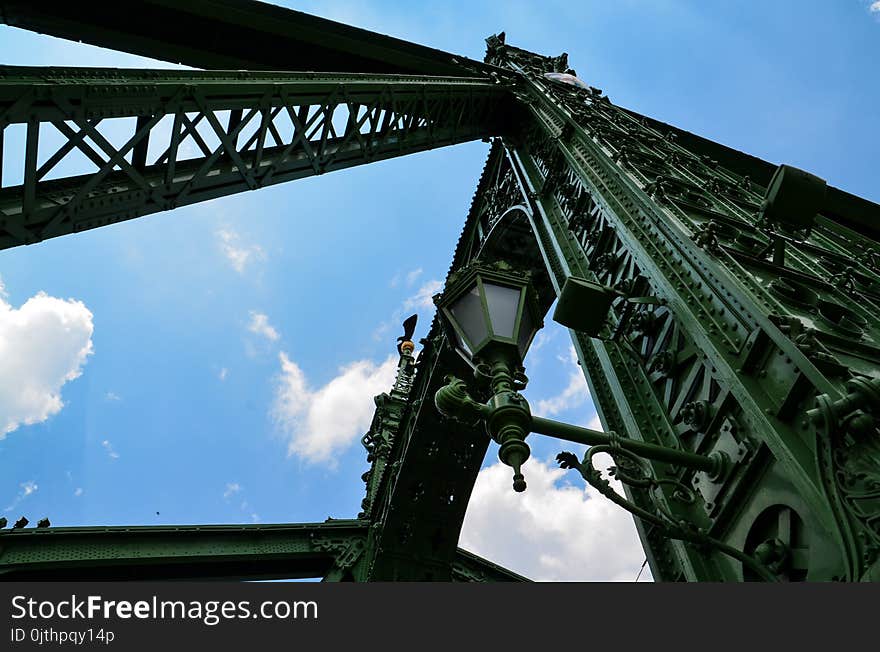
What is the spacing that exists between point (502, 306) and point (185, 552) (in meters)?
10.5

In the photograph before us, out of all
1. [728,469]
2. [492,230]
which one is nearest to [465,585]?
[728,469]

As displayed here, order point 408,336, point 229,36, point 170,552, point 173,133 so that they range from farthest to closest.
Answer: point 408,336, point 170,552, point 229,36, point 173,133

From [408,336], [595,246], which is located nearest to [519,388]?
[595,246]

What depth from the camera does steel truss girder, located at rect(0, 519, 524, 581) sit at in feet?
34.9

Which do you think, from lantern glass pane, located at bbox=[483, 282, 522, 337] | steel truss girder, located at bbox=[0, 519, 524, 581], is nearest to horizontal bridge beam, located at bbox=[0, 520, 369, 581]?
steel truss girder, located at bbox=[0, 519, 524, 581]

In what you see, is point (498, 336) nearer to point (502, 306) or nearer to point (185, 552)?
point (502, 306)

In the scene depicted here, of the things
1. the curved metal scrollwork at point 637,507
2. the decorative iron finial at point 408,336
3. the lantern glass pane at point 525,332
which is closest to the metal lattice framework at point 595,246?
the curved metal scrollwork at point 637,507

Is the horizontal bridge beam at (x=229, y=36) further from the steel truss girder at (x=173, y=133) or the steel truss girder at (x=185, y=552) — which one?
the steel truss girder at (x=185, y=552)

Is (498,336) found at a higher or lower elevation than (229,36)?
lower

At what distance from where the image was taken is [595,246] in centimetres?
610

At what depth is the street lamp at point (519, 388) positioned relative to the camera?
113 inches

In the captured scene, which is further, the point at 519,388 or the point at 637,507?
the point at 519,388

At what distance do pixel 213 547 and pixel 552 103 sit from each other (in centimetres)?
992

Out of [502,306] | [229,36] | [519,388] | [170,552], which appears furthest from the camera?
[170,552]
